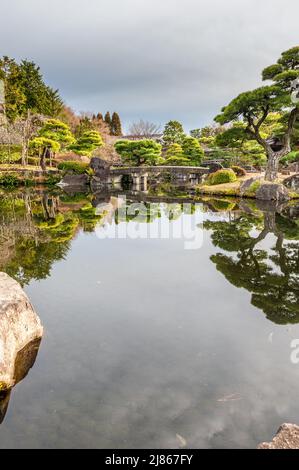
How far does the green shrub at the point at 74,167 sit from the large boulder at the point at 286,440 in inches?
1321

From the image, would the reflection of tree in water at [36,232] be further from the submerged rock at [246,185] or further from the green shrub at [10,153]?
the green shrub at [10,153]

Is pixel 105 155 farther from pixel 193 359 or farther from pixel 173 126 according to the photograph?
pixel 193 359

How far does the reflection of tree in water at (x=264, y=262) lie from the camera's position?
5.49 metres

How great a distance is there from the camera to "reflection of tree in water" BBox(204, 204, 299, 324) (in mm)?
5488

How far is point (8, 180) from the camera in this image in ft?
100

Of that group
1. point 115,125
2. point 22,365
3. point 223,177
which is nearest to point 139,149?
point 223,177

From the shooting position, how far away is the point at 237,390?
3.32 metres

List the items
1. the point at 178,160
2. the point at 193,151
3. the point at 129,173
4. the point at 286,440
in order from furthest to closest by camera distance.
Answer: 1. the point at 178,160
2. the point at 193,151
3. the point at 129,173
4. the point at 286,440

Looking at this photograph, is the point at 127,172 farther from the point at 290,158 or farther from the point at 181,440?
the point at 181,440

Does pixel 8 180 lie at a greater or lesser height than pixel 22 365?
greater

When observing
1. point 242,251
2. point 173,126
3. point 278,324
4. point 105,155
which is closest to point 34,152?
point 105,155

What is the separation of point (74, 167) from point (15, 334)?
31875 mm

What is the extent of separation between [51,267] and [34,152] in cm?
3653
